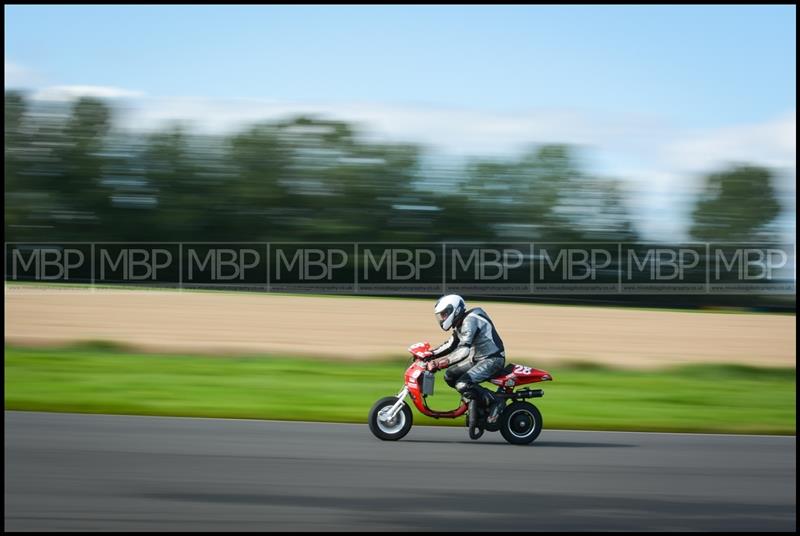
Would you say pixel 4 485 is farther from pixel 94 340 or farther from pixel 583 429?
pixel 94 340

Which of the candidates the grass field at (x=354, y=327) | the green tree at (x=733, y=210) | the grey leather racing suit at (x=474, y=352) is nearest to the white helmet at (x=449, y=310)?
the grey leather racing suit at (x=474, y=352)

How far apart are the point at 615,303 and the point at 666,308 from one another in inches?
61.6

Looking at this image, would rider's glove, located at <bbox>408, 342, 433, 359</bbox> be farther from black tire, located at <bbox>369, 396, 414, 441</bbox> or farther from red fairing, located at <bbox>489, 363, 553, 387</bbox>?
red fairing, located at <bbox>489, 363, 553, 387</bbox>

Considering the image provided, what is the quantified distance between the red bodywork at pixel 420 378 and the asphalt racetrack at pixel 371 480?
0.40 metres

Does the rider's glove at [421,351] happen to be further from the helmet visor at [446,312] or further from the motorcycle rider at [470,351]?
the helmet visor at [446,312]

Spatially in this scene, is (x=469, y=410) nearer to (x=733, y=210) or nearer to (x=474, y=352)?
(x=474, y=352)

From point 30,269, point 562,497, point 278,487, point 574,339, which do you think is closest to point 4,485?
point 278,487

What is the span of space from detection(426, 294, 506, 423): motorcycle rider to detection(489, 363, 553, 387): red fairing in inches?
4.1

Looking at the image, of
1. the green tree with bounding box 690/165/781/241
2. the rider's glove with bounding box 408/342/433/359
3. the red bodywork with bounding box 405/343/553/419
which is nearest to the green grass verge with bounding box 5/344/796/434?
the red bodywork with bounding box 405/343/553/419

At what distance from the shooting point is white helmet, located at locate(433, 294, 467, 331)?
10500mm

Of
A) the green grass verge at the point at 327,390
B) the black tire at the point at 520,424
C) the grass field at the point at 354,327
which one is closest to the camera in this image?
the black tire at the point at 520,424

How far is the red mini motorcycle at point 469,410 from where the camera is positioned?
34.7 ft

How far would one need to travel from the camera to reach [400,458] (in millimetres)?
9406

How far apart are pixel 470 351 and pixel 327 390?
20.5 ft
